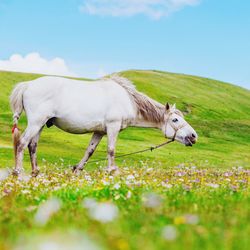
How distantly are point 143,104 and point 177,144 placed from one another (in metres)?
38.3

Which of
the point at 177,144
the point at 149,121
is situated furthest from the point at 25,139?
the point at 177,144

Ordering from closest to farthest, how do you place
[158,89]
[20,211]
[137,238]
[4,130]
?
[137,238], [20,211], [4,130], [158,89]

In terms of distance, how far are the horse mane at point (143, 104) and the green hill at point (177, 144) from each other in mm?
2497

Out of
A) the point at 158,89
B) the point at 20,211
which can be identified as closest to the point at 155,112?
the point at 20,211

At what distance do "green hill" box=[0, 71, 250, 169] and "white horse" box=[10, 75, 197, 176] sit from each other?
1242mm

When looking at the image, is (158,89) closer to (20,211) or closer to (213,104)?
(213,104)

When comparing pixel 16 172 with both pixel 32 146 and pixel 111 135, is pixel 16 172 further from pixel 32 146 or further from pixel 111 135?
pixel 111 135

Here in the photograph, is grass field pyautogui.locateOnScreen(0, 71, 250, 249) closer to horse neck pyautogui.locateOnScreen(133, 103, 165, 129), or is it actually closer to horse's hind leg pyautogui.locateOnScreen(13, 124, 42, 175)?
horse neck pyautogui.locateOnScreen(133, 103, 165, 129)

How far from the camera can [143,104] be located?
55.4 feet

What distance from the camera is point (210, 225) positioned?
169 inches

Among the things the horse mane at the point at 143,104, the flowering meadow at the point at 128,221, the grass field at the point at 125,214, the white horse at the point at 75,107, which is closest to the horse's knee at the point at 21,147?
the white horse at the point at 75,107

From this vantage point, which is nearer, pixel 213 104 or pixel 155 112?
pixel 155 112

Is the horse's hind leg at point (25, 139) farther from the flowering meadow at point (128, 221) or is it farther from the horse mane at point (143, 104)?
the flowering meadow at point (128, 221)

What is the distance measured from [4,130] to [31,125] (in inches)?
1607
